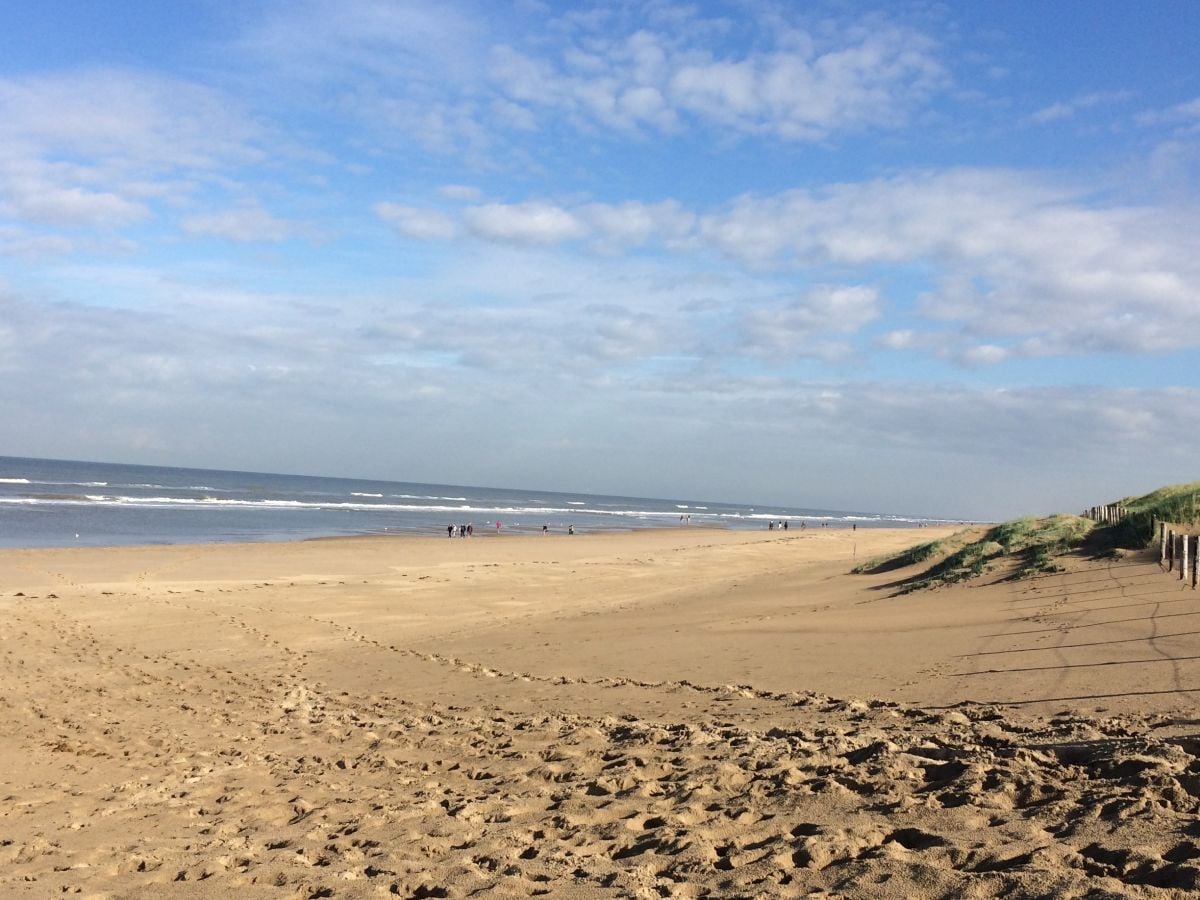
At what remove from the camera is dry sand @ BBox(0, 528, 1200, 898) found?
16.7 ft

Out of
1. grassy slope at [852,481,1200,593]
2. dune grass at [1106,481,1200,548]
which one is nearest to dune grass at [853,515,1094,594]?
grassy slope at [852,481,1200,593]

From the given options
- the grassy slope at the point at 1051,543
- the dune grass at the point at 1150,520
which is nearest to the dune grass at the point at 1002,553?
the grassy slope at the point at 1051,543

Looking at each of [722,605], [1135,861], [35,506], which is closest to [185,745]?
[1135,861]

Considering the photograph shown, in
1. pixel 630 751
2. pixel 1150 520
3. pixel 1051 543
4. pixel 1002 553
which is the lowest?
pixel 630 751

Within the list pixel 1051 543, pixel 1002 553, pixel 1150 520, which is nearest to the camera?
pixel 1150 520

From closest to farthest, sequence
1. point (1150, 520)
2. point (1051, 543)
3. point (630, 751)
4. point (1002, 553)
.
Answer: point (630, 751), point (1150, 520), point (1051, 543), point (1002, 553)

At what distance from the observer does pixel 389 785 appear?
25.5ft

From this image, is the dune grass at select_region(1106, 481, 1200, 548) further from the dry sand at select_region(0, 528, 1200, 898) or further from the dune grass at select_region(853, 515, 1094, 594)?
the dry sand at select_region(0, 528, 1200, 898)

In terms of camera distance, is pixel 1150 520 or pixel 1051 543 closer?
pixel 1150 520

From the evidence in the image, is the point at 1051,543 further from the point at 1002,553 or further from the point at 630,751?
the point at 630,751

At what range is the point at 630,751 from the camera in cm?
784

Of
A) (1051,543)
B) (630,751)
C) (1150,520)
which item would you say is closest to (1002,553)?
(1051,543)

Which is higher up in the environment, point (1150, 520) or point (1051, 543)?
point (1150, 520)

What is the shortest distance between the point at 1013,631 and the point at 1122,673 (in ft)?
10.3
